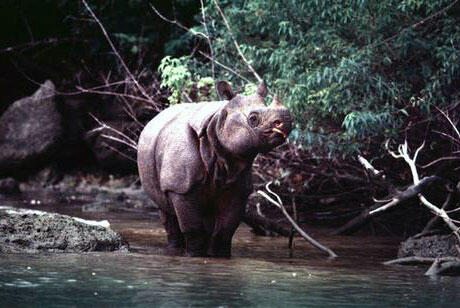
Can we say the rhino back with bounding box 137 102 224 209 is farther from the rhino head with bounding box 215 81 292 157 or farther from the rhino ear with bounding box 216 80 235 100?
the rhino head with bounding box 215 81 292 157

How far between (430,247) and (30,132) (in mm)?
15011

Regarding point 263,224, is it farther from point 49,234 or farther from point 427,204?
point 49,234

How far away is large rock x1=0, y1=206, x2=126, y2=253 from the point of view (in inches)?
387

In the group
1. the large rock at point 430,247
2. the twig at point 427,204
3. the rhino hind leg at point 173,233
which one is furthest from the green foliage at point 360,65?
the rhino hind leg at point 173,233

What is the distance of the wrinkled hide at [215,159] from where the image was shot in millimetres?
9539

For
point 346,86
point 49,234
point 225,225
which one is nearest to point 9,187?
point 346,86

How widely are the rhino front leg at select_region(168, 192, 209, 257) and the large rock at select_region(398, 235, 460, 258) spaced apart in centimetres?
223

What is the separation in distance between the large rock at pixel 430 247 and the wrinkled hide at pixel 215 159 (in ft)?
6.52

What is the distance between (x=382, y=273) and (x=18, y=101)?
1691cm

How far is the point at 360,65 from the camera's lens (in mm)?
13406

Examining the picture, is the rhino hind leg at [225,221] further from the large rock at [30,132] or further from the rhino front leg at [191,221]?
the large rock at [30,132]

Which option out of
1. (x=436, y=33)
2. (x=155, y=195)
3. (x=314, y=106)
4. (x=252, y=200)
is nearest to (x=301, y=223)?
(x=252, y=200)

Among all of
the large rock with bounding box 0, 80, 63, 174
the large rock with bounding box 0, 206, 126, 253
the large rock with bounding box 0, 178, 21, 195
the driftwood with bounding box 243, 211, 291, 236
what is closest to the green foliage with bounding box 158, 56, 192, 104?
the driftwood with bounding box 243, 211, 291, 236

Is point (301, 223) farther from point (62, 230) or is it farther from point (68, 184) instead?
point (68, 184)
